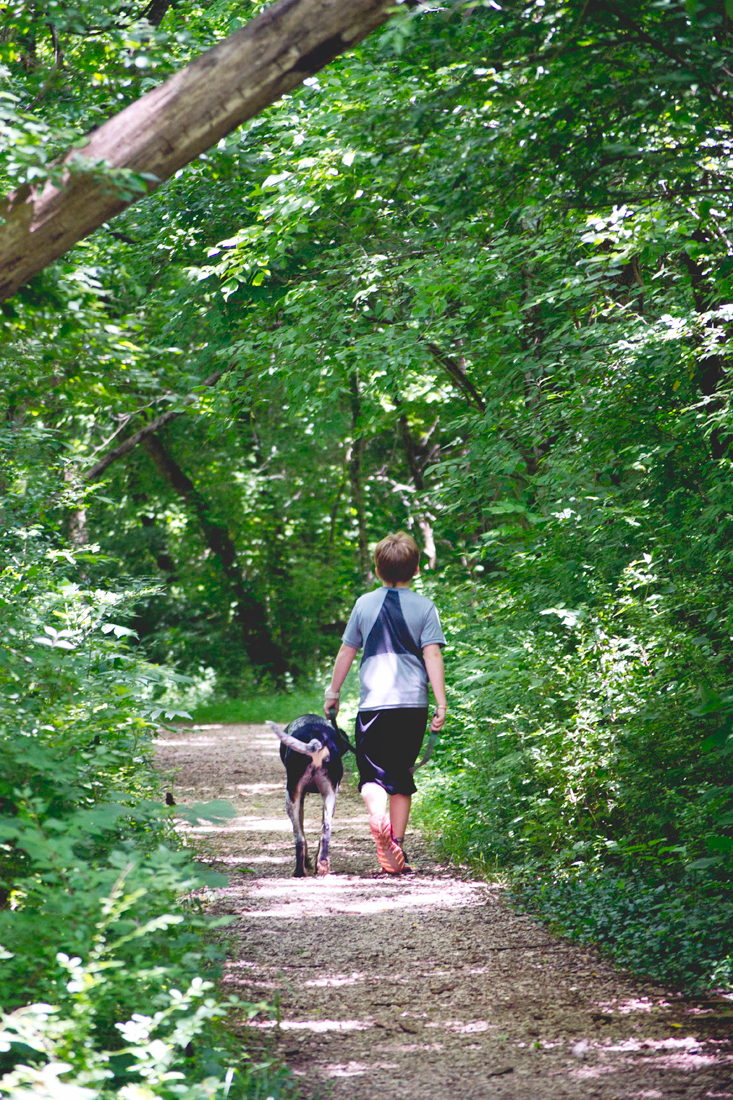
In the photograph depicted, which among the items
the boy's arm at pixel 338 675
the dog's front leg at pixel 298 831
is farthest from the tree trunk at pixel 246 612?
the dog's front leg at pixel 298 831

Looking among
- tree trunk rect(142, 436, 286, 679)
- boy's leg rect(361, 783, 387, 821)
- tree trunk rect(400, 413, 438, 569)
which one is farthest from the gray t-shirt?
tree trunk rect(142, 436, 286, 679)

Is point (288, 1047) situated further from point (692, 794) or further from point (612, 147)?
point (612, 147)

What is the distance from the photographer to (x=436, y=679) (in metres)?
6.16

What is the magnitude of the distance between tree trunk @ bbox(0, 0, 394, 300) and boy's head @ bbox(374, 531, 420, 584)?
11.4 feet

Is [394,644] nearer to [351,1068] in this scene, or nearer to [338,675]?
[338,675]


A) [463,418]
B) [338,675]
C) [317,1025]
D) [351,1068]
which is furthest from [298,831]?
[463,418]

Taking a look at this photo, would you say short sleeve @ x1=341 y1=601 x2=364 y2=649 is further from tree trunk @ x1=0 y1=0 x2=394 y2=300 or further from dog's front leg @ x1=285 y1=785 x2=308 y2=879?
tree trunk @ x1=0 y1=0 x2=394 y2=300

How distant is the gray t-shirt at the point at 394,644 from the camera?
6.21 metres

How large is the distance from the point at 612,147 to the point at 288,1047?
3957 millimetres

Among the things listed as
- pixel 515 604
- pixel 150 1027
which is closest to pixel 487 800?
pixel 515 604

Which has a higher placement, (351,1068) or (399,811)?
(399,811)

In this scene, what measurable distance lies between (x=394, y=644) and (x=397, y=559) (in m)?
0.58

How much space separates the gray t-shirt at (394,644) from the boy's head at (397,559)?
10cm

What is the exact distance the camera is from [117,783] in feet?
15.5
